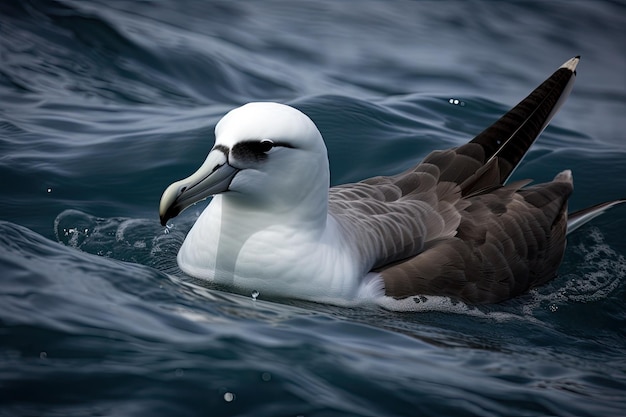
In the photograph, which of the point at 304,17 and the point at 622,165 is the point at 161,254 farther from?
the point at 304,17

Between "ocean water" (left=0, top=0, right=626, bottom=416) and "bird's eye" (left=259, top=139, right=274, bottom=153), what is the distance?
78 centimetres

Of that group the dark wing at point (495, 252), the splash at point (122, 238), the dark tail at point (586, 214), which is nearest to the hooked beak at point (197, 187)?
the splash at point (122, 238)

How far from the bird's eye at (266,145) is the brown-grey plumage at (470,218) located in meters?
0.75

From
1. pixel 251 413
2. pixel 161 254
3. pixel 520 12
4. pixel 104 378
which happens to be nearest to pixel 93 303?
pixel 104 378

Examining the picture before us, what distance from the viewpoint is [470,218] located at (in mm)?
6270

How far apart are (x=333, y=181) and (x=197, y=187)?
3418mm

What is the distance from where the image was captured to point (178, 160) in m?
8.30

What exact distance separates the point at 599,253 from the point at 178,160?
3.33 metres

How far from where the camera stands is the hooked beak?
509 cm

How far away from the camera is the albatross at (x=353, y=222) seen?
529 centimetres

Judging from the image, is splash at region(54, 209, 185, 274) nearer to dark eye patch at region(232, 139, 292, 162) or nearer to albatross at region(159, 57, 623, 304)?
albatross at region(159, 57, 623, 304)

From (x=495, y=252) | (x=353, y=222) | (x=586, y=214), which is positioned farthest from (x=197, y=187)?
(x=586, y=214)

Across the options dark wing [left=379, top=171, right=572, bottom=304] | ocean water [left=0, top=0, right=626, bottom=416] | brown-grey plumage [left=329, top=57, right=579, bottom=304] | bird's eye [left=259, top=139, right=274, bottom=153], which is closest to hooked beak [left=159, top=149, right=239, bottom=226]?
bird's eye [left=259, top=139, right=274, bottom=153]

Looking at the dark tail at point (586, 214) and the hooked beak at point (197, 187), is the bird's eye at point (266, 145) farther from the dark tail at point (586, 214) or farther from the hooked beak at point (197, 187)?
the dark tail at point (586, 214)
